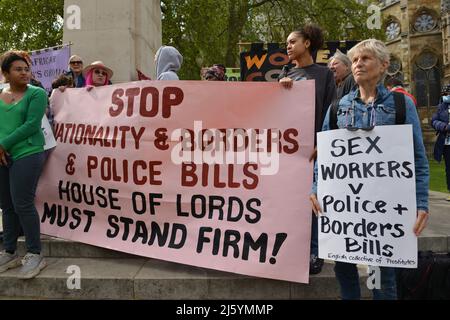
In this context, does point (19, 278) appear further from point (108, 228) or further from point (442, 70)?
point (442, 70)

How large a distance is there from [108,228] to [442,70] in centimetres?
4149

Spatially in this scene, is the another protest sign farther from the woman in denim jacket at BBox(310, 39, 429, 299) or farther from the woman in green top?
the woman in denim jacket at BBox(310, 39, 429, 299)

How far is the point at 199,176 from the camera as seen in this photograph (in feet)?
10.7

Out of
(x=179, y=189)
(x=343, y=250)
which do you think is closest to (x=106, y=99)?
(x=179, y=189)

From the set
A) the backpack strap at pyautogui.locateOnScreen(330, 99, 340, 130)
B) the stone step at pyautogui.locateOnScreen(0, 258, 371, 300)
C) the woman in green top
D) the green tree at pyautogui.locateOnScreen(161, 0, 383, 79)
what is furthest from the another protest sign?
the green tree at pyautogui.locateOnScreen(161, 0, 383, 79)

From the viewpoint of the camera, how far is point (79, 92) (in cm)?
397

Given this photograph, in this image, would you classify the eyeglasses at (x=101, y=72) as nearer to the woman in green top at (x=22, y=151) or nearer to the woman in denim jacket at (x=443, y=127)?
the woman in green top at (x=22, y=151)

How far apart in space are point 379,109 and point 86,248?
2.78 metres

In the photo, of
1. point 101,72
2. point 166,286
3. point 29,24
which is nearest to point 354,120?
point 166,286

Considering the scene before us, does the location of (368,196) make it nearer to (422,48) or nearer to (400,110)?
(400,110)

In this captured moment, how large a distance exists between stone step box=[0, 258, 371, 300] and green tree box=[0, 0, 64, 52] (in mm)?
16608

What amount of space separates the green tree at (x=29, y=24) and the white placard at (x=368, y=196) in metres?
17.8

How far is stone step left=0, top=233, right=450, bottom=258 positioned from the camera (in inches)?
139
